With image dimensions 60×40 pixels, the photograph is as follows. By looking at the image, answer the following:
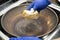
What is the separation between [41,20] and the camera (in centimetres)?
98

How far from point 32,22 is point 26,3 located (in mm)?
181

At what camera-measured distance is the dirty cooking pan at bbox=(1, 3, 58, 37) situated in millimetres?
896

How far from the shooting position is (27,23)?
95cm

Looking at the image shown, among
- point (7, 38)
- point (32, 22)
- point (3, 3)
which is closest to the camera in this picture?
point (7, 38)

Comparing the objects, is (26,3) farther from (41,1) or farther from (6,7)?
(41,1)

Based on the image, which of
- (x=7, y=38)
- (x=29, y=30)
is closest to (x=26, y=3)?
(x=29, y=30)

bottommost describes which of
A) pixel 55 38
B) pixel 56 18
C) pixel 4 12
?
pixel 55 38

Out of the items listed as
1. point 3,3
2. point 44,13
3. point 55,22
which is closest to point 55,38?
point 55,22

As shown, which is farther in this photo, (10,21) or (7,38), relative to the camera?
(10,21)

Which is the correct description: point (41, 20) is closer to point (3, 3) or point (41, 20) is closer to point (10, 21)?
point (10, 21)

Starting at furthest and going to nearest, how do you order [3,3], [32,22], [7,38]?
[3,3] < [32,22] < [7,38]

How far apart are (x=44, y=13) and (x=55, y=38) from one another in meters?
0.21

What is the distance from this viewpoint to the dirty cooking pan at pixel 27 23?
0.90 meters

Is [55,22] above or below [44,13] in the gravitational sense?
below
